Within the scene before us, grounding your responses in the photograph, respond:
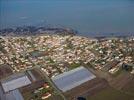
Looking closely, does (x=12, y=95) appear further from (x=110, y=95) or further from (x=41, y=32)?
(x=41, y=32)

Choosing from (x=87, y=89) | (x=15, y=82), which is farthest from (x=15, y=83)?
(x=87, y=89)

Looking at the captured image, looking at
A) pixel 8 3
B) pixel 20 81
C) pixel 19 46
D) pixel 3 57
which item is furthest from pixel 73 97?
pixel 8 3

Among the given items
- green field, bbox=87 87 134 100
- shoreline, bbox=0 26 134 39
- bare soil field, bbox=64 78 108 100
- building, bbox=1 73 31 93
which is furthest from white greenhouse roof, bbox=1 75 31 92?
shoreline, bbox=0 26 134 39

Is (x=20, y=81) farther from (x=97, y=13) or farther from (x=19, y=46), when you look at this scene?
(x=97, y=13)

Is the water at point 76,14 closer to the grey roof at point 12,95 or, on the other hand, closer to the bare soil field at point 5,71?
the bare soil field at point 5,71

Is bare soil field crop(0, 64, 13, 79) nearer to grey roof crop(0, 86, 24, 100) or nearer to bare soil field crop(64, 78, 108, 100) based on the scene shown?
grey roof crop(0, 86, 24, 100)

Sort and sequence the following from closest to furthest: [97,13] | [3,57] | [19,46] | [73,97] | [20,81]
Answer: [73,97], [20,81], [3,57], [19,46], [97,13]

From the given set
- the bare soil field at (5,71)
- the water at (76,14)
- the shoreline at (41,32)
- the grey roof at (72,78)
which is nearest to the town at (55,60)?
the bare soil field at (5,71)
